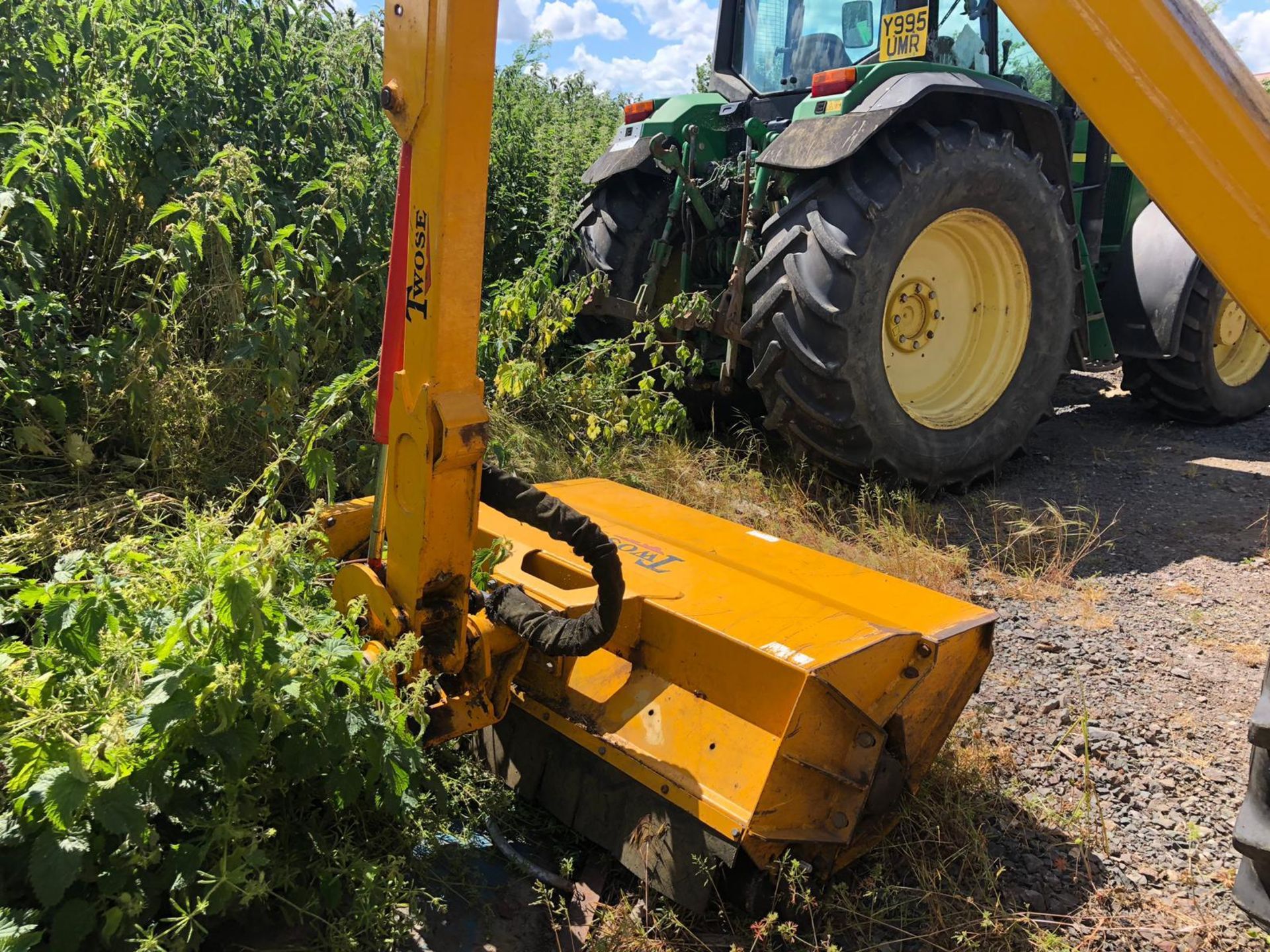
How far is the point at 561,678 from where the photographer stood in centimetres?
210

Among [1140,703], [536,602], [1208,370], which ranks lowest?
[1140,703]

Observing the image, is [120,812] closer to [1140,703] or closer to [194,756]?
[194,756]

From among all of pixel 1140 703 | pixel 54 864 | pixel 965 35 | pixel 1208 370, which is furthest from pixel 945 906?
pixel 1208 370

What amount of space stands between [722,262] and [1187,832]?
2794 millimetres

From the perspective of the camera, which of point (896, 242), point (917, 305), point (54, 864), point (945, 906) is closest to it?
point (54, 864)

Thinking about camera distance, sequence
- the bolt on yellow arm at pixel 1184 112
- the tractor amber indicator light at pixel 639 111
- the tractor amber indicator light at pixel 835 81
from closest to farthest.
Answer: the bolt on yellow arm at pixel 1184 112 < the tractor amber indicator light at pixel 835 81 < the tractor amber indicator light at pixel 639 111

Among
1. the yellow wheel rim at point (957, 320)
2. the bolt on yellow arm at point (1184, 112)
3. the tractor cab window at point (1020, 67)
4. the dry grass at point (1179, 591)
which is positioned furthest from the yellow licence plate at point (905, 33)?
the bolt on yellow arm at point (1184, 112)

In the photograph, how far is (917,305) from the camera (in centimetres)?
395

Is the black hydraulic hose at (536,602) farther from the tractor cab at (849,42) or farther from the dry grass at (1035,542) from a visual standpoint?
the tractor cab at (849,42)

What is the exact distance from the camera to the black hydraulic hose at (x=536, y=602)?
1773 millimetres

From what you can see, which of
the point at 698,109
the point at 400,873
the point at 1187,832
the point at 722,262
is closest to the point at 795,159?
the point at 722,262

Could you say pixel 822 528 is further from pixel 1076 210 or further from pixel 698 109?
pixel 1076 210

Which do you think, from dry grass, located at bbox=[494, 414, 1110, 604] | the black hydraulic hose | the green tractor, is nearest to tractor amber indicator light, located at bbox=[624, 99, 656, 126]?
the green tractor

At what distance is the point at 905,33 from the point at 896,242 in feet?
3.78
